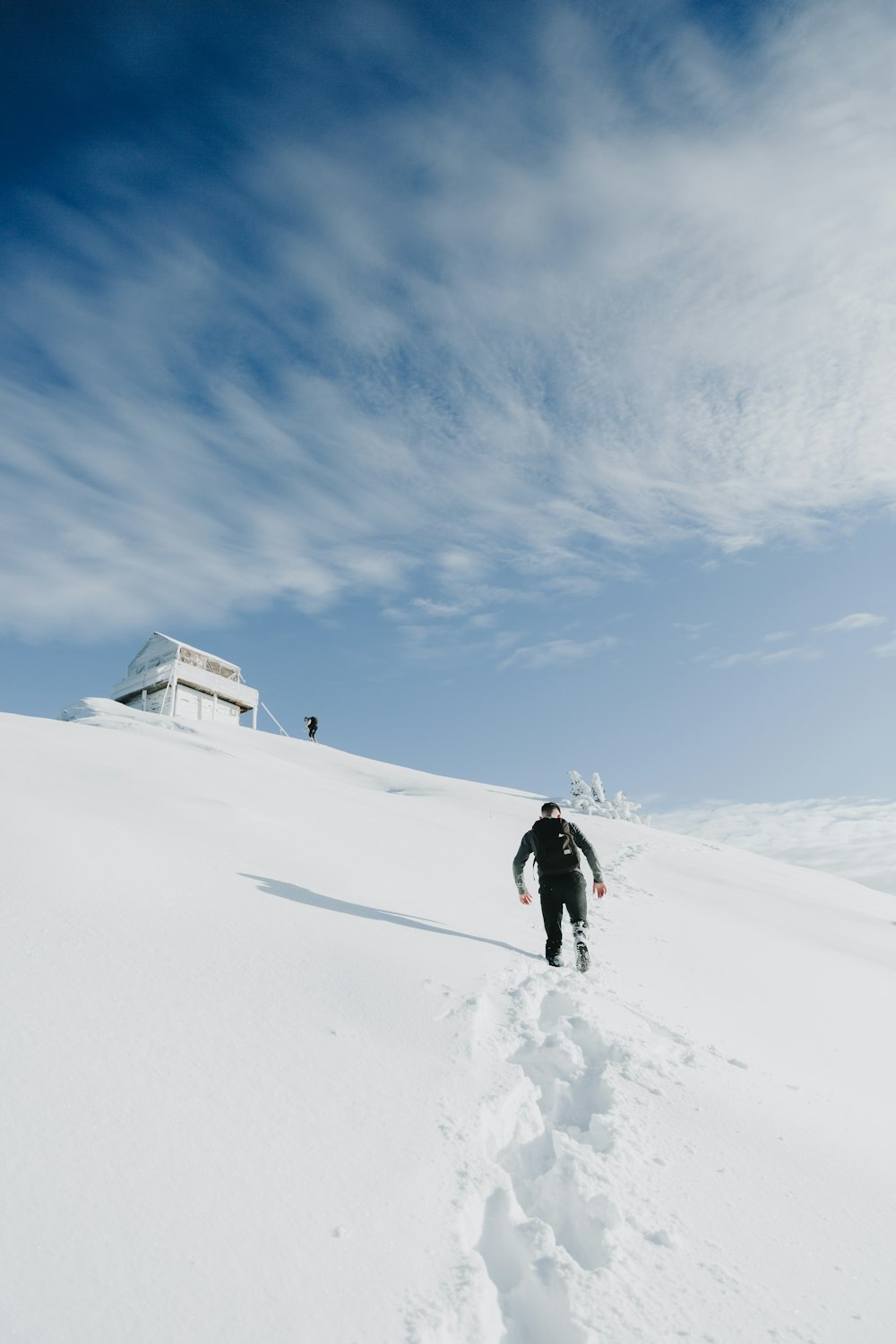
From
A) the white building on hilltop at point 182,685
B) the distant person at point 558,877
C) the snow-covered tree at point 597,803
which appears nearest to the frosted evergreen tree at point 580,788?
the snow-covered tree at point 597,803

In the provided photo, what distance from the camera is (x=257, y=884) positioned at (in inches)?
263

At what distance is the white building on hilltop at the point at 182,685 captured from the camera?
35.6 meters

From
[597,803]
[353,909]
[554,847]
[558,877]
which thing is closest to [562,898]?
[558,877]

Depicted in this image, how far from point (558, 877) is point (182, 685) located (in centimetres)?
3218

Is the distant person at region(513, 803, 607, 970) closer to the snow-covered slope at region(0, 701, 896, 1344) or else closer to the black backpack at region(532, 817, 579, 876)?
the black backpack at region(532, 817, 579, 876)

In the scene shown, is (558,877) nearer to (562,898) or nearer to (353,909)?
(562,898)

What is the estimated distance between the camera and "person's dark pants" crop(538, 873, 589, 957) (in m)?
7.14

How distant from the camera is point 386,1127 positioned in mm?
3312

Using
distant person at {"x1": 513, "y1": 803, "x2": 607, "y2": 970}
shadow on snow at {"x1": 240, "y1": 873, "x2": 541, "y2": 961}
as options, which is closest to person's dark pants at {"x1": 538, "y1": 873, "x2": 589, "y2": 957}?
distant person at {"x1": 513, "y1": 803, "x2": 607, "y2": 970}

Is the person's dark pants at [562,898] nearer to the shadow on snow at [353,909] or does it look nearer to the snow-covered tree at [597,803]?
the shadow on snow at [353,909]

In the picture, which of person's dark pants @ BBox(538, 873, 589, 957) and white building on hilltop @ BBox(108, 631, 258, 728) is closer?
person's dark pants @ BBox(538, 873, 589, 957)

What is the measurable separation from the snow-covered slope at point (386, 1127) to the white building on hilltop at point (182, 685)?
29719 millimetres

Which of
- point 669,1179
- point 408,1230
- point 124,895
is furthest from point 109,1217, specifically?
point 124,895

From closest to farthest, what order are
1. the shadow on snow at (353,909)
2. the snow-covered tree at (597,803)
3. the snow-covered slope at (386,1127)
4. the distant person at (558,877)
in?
the snow-covered slope at (386,1127), the shadow on snow at (353,909), the distant person at (558,877), the snow-covered tree at (597,803)
